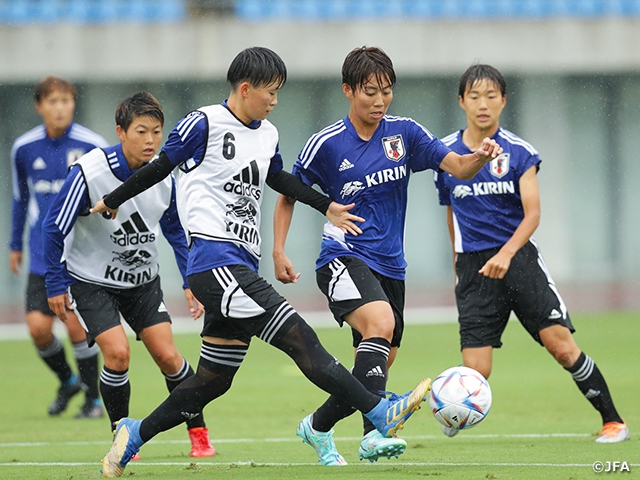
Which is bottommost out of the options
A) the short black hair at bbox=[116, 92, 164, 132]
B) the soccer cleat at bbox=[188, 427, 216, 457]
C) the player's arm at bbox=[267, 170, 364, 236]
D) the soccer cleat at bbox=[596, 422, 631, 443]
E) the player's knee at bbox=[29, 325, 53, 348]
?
the soccer cleat at bbox=[596, 422, 631, 443]

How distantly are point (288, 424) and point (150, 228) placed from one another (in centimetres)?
226

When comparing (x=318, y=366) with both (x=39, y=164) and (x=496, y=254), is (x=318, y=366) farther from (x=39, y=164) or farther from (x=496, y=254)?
(x=39, y=164)

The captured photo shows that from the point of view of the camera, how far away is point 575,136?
24.8 metres

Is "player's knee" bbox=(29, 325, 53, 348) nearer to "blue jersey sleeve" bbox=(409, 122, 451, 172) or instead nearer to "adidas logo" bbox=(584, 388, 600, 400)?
"blue jersey sleeve" bbox=(409, 122, 451, 172)

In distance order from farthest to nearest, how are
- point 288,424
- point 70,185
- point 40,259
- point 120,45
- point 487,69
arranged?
point 120,45, point 40,259, point 288,424, point 487,69, point 70,185

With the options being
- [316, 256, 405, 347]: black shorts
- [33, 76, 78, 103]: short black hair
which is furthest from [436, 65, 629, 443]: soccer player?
[33, 76, 78, 103]: short black hair

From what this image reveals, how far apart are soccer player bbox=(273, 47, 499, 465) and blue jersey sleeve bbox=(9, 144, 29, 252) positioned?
156 inches

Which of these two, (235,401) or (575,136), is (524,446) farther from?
(575,136)

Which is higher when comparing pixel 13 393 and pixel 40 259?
pixel 40 259

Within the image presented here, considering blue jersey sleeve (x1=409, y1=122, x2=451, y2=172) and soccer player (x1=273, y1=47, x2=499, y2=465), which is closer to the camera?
soccer player (x1=273, y1=47, x2=499, y2=465)

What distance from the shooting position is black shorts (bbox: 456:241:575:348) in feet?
22.2

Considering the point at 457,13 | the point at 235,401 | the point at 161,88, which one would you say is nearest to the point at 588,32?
the point at 457,13

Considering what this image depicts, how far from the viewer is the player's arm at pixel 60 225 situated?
634cm

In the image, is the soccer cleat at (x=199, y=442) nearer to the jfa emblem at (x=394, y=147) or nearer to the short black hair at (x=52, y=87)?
the jfa emblem at (x=394, y=147)
